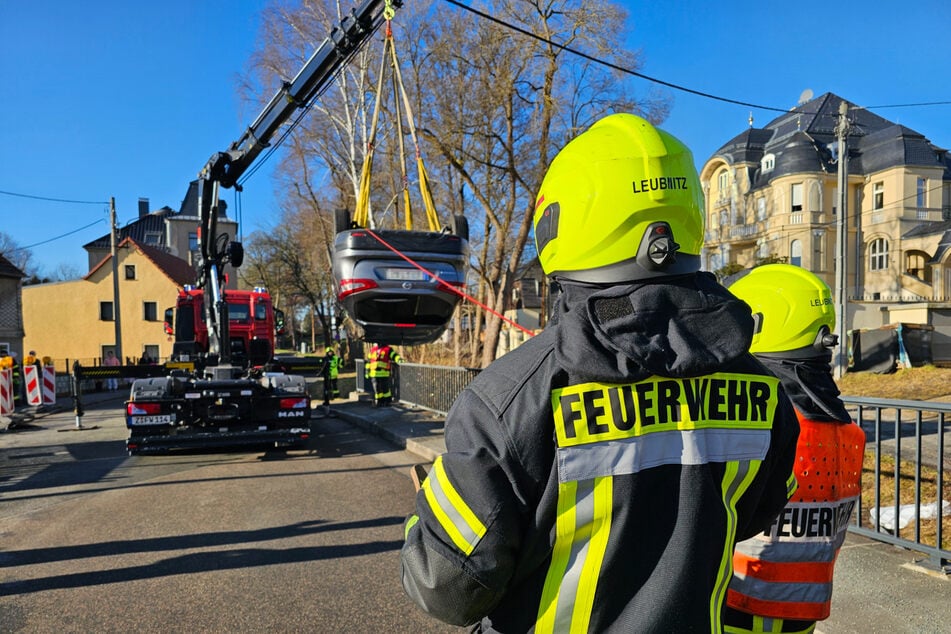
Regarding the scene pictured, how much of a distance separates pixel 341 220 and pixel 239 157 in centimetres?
512

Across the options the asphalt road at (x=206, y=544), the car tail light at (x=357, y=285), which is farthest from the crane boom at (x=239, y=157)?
the car tail light at (x=357, y=285)

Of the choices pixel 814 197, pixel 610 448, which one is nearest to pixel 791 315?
pixel 610 448

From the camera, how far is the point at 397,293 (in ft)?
19.9

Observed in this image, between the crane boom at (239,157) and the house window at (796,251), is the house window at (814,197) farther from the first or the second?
the crane boom at (239,157)

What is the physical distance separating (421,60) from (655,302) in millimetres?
18998

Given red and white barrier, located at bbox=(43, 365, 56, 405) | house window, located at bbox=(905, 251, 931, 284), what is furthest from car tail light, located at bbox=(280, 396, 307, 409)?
house window, located at bbox=(905, 251, 931, 284)

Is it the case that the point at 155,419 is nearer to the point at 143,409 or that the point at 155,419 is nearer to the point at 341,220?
the point at 143,409

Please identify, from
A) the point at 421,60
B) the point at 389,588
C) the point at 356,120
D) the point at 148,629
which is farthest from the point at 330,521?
the point at 356,120

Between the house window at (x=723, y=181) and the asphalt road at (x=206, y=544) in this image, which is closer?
the asphalt road at (x=206, y=544)

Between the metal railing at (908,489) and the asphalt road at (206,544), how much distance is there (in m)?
3.08

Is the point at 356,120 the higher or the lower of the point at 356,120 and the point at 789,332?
the higher

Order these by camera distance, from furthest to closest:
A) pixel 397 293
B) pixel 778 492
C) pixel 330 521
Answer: pixel 397 293 → pixel 330 521 → pixel 778 492

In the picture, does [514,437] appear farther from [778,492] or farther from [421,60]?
[421,60]

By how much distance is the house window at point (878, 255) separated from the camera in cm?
3691
